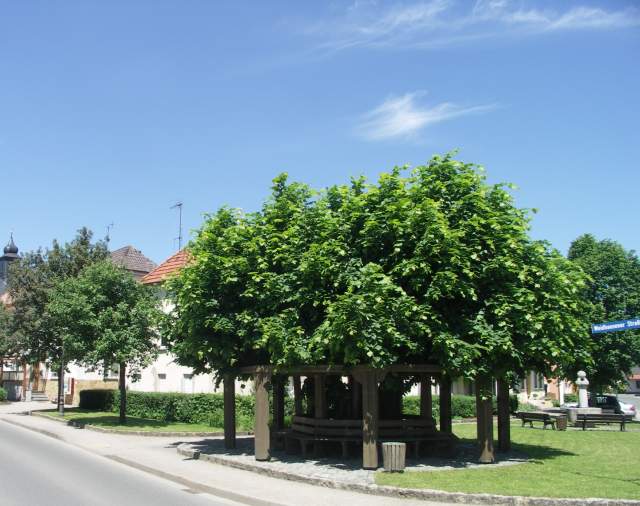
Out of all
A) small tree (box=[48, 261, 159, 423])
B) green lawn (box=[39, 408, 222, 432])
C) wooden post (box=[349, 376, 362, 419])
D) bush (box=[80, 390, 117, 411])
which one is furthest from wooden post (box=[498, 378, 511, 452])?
bush (box=[80, 390, 117, 411])

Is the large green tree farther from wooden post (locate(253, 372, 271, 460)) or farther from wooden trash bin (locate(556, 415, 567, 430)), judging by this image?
wooden post (locate(253, 372, 271, 460))

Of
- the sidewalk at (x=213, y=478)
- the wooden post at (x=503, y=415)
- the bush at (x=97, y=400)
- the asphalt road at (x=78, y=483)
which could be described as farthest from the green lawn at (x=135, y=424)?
the wooden post at (x=503, y=415)

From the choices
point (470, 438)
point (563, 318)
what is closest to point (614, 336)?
point (470, 438)

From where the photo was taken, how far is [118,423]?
1158 inches

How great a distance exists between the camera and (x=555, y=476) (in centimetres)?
1416

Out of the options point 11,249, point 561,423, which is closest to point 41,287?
point 561,423

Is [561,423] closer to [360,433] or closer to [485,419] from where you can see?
[485,419]

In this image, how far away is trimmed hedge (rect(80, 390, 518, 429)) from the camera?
2884 centimetres

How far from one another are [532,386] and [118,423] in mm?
38758

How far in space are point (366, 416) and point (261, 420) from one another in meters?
3.16

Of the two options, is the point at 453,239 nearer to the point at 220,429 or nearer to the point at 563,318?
the point at 563,318

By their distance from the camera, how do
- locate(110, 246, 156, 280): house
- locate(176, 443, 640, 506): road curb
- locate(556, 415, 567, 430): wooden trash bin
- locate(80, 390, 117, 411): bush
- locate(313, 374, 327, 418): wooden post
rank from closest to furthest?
locate(176, 443, 640, 506): road curb
locate(313, 374, 327, 418): wooden post
locate(556, 415, 567, 430): wooden trash bin
locate(80, 390, 117, 411): bush
locate(110, 246, 156, 280): house

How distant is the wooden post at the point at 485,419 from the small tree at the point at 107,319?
49.2ft

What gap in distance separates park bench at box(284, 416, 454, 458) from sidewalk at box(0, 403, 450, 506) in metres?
2.75
